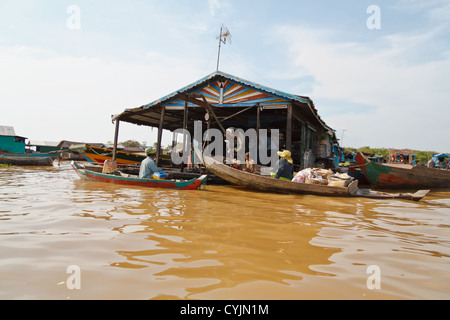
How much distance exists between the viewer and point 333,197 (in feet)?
21.3

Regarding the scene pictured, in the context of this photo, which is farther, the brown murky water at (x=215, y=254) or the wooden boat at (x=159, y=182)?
the wooden boat at (x=159, y=182)

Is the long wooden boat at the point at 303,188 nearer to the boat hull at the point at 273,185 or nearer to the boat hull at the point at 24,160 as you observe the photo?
the boat hull at the point at 273,185

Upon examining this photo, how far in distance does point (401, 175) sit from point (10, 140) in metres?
32.9

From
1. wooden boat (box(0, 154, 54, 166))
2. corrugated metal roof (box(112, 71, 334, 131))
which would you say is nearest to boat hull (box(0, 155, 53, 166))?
wooden boat (box(0, 154, 54, 166))

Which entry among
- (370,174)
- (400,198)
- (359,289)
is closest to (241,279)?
(359,289)

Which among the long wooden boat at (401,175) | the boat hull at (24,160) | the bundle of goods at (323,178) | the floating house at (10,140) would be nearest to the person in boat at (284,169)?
the bundle of goods at (323,178)

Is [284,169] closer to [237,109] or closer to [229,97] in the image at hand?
[229,97]

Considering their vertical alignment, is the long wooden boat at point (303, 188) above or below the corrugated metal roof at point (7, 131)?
below

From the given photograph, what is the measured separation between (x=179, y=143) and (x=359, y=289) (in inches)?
536

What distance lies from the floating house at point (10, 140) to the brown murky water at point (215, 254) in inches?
1110

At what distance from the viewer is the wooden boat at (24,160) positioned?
1725 centimetres

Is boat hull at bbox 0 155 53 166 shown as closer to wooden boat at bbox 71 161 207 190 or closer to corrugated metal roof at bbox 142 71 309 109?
corrugated metal roof at bbox 142 71 309 109
